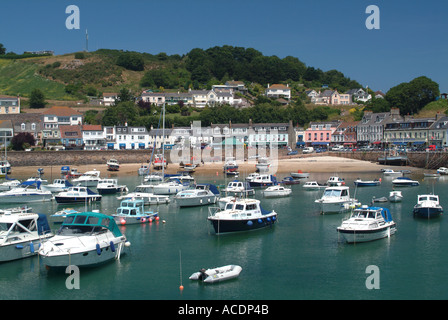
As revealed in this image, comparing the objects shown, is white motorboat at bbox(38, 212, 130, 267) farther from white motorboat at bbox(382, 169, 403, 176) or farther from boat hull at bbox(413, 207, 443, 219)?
white motorboat at bbox(382, 169, 403, 176)

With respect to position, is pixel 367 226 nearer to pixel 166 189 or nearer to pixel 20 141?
pixel 166 189

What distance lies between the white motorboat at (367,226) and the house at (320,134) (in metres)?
87.7

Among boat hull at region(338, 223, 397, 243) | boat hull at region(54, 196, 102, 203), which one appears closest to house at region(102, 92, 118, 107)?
boat hull at region(54, 196, 102, 203)

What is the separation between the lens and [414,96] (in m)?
126

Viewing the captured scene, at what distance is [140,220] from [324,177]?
4154 cm

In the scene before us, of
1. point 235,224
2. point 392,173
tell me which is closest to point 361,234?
point 235,224

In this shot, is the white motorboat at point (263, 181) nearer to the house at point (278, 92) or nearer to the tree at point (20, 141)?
the tree at point (20, 141)

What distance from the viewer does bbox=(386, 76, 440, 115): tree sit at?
415 feet

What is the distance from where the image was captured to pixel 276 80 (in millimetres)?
188375

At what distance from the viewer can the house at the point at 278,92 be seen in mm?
170000

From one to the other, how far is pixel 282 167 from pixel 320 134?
122 feet

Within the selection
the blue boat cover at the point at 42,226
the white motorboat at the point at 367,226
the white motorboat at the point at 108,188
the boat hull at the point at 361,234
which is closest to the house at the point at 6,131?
the white motorboat at the point at 108,188
